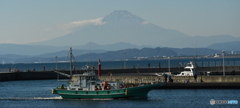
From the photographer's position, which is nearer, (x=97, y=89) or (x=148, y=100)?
(x=148, y=100)

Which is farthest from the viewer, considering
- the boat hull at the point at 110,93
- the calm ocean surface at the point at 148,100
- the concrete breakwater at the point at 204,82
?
the concrete breakwater at the point at 204,82

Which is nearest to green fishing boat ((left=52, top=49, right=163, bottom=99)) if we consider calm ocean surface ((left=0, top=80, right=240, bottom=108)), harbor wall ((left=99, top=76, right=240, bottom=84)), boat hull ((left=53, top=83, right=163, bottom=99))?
boat hull ((left=53, top=83, right=163, bottom=99))

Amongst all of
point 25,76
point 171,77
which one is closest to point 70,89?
point 171,77

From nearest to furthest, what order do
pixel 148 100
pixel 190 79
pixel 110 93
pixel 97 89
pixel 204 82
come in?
pixel 110 93 < pixel 148 100 < pixel 97 89 < pixel 204 82 < pixel 190 79

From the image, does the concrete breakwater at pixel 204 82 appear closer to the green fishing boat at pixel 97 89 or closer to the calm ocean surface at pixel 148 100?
the calm ocean surface at pixel 148 100

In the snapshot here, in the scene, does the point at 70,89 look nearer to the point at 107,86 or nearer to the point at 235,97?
the point at 107,86

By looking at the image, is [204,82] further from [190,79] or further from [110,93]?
[110,93]

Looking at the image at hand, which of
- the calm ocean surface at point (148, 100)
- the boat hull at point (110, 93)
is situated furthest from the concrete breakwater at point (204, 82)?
the boat hull at point (110, 93)

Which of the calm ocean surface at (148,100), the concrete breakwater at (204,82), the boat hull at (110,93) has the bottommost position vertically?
the calm ocean surface at (148,100)

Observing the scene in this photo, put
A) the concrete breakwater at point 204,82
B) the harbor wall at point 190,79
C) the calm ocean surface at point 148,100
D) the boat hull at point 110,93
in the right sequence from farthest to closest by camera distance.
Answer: the harbor wall at point 190,79 < the concrete breakwater at point 204,82 < the boat hull at point 110,93 < the calm ocean surface at point 148,100

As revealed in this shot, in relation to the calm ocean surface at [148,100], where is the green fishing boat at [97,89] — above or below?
above

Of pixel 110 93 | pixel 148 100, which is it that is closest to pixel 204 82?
pixel 148 100

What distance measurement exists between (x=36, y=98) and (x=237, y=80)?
77.1 ft

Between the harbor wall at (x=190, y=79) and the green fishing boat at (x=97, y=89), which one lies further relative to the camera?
the harbor wall at (x=190, y=79)
